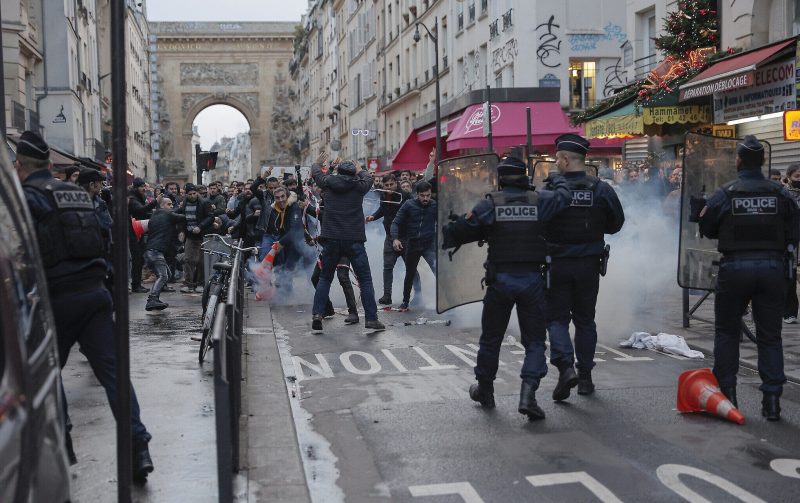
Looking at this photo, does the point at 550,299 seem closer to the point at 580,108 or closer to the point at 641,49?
the point at 641,49

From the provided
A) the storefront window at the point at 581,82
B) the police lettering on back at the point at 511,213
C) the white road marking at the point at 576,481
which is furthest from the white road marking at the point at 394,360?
the storefront window at the point at 581,82

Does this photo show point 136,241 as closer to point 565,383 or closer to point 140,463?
point 565,383

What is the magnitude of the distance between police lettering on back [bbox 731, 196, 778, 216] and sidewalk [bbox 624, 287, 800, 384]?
183 centimetres

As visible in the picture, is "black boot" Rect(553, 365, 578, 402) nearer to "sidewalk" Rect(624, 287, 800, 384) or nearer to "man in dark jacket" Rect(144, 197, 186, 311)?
"sidewalk" Rect(624, 287, 800, 384)

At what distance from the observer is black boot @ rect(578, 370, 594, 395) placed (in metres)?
7.54

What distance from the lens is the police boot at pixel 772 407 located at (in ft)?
21.8

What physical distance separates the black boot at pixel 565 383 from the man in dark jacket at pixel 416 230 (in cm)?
631

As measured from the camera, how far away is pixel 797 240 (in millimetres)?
6863

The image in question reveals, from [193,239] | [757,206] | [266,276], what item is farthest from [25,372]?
[193,239]

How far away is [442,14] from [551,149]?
13.5m

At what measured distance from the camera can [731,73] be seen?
51.0 feet

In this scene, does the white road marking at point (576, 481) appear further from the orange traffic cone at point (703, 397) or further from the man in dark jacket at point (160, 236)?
the man in dark jacket at point (160, 236)

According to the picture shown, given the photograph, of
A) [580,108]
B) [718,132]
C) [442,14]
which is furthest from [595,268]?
[442,14]

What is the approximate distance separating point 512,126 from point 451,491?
23.4 metres
